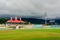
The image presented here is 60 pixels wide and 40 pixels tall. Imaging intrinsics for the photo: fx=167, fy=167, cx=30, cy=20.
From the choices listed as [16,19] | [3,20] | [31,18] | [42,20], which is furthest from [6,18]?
[42,20]

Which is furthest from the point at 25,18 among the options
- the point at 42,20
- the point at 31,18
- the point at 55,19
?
the point at 55,19

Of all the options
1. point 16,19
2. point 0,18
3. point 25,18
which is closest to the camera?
point 16,19

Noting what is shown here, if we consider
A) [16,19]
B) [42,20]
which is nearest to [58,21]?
[42,20]

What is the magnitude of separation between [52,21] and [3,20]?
2886 centimetres

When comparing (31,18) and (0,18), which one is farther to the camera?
(31,18)

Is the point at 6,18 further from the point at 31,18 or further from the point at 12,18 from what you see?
the point at 31,18

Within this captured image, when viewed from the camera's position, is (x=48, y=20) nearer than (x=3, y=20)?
No

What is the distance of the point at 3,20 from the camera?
9069cm

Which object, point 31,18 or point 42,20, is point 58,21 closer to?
point 42,20

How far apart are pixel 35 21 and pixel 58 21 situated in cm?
1417

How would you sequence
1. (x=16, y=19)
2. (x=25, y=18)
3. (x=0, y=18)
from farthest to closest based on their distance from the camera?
1. (x=25, y=18)
2. (x=0, y=18)
3. (x=16, y=19)

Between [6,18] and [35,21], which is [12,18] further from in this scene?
[35,21]

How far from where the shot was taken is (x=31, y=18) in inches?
3898

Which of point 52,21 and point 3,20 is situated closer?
point 3,20
